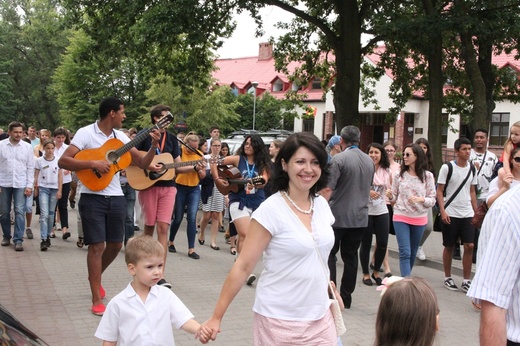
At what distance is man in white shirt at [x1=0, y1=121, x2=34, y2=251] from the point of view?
991cm

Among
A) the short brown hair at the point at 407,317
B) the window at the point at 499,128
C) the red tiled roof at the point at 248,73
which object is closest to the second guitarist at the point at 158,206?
the short brown hair at the point at 407,317

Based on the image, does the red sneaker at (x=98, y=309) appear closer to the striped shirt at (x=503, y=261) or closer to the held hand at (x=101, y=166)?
the held hand at (x=101, y=166)

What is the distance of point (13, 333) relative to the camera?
225 cm

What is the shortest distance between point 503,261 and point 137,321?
78.1 inches

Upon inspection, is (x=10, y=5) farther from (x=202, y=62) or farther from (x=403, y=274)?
(x=403, y=274)

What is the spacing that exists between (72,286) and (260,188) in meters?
2.61

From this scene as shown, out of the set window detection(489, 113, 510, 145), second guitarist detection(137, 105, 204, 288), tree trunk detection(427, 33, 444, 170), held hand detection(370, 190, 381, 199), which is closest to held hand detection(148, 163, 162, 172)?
second guitarist detection(137, 105, 204, 288)

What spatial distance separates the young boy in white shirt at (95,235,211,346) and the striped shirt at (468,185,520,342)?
1541mm

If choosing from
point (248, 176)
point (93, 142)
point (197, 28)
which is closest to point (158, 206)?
point (93, 142)

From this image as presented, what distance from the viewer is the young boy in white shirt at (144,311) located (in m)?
3.47

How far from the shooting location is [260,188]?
324 inches

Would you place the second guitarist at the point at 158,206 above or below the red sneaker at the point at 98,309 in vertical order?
above

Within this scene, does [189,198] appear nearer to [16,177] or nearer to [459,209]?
[16,177]

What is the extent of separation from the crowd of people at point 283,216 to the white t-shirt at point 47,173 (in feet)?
0.08
